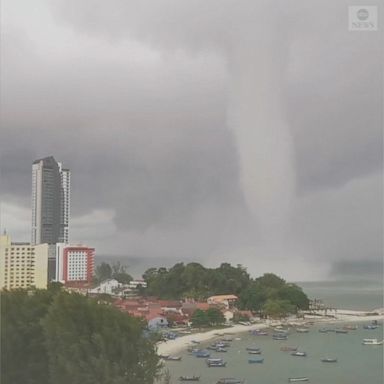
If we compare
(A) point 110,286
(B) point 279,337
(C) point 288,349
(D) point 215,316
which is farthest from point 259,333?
(A) point 110,286

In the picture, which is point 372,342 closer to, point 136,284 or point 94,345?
point 136,284

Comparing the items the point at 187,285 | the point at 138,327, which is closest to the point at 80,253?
the point at 187,285

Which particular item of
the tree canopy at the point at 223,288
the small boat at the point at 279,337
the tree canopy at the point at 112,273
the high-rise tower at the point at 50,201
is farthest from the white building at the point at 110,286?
the small boat at the point at 279,337

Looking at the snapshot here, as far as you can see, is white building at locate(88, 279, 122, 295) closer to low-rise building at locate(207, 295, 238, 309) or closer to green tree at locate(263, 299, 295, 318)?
low-rise building at locate(207, 295, 238, 309)

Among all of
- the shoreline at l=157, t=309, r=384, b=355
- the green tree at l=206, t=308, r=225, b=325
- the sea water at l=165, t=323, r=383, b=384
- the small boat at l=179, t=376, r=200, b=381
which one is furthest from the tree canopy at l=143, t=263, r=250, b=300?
the small boat at l=179, t=376, r=200, b=381

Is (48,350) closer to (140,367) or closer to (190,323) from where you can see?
(140,367)

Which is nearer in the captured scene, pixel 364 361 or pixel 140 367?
pixel 140 367

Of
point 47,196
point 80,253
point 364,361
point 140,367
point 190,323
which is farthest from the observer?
point 80,253
